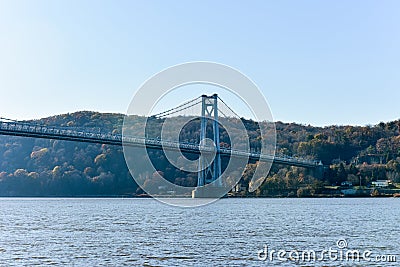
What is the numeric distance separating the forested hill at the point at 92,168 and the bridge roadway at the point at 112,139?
3.58m

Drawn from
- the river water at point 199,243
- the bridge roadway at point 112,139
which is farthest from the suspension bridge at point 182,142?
the river water at point 199,243

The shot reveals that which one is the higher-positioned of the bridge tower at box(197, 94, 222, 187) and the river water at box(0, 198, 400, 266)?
the bridge tower at box(197, 94, 222, 187)

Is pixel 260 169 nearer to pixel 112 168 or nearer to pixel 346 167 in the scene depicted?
pixel 346 167

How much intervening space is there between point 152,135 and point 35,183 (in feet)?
65.4

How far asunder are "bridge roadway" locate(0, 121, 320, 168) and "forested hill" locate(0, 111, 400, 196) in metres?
3.58

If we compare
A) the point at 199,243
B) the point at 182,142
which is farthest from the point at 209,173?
the point at 199,243

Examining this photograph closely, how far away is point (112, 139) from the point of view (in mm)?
58750

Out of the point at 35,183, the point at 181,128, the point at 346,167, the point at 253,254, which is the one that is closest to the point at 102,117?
the point at 35,183

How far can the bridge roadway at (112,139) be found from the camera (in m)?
48.7

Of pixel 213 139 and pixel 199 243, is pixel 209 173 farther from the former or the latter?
pixel 199 243

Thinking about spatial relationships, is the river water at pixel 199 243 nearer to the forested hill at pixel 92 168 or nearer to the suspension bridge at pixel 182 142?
the suspension bridge at pixel 182 142

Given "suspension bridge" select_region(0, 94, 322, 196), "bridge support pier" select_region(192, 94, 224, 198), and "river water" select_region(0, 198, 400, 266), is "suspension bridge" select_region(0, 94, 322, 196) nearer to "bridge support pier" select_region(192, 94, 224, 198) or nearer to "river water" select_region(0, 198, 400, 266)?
"bridge support pier" select_region(192, 94, 224, 198)

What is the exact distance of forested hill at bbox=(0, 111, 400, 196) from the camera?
272 ft

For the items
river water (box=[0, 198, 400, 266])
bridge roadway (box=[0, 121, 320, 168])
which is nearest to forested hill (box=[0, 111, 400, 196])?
bridge roadway (box=[0, 121, 320, 168])
